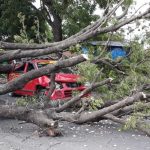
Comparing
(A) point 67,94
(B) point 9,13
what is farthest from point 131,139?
(B) point 9,13

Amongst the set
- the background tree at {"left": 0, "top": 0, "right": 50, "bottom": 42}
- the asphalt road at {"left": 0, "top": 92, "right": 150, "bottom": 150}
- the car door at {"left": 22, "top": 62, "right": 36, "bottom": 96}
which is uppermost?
the background tree at {"left": 0, "top": 0, "right": 50, "bottom": 42}

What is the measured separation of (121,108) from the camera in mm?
8906

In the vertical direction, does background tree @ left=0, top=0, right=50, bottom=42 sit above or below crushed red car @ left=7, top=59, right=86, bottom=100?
above

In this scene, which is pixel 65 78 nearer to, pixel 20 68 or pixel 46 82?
pixel 46 82

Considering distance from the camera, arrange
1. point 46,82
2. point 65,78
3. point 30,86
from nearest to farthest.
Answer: point 65,78
point 46,82
point 30,86

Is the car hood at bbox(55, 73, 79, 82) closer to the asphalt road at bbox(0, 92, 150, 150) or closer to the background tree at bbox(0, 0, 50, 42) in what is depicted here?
the asphalt road at bbox(0, 92, 150, 150)

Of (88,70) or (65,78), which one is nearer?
(88,70)

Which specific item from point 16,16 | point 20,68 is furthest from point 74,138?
point 16,16

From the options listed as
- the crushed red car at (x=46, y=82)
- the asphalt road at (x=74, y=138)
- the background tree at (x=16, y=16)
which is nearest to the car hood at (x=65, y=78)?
the crushed red car at (x=46, y=82)

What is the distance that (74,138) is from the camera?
8641mm

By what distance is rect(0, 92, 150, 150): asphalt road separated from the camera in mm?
8031

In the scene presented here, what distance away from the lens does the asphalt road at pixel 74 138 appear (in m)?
8.03

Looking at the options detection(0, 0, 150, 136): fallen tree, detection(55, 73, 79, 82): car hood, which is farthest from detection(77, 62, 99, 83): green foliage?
detection(55, 73, 79, 82): car hood

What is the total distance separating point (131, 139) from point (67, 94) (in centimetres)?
511
